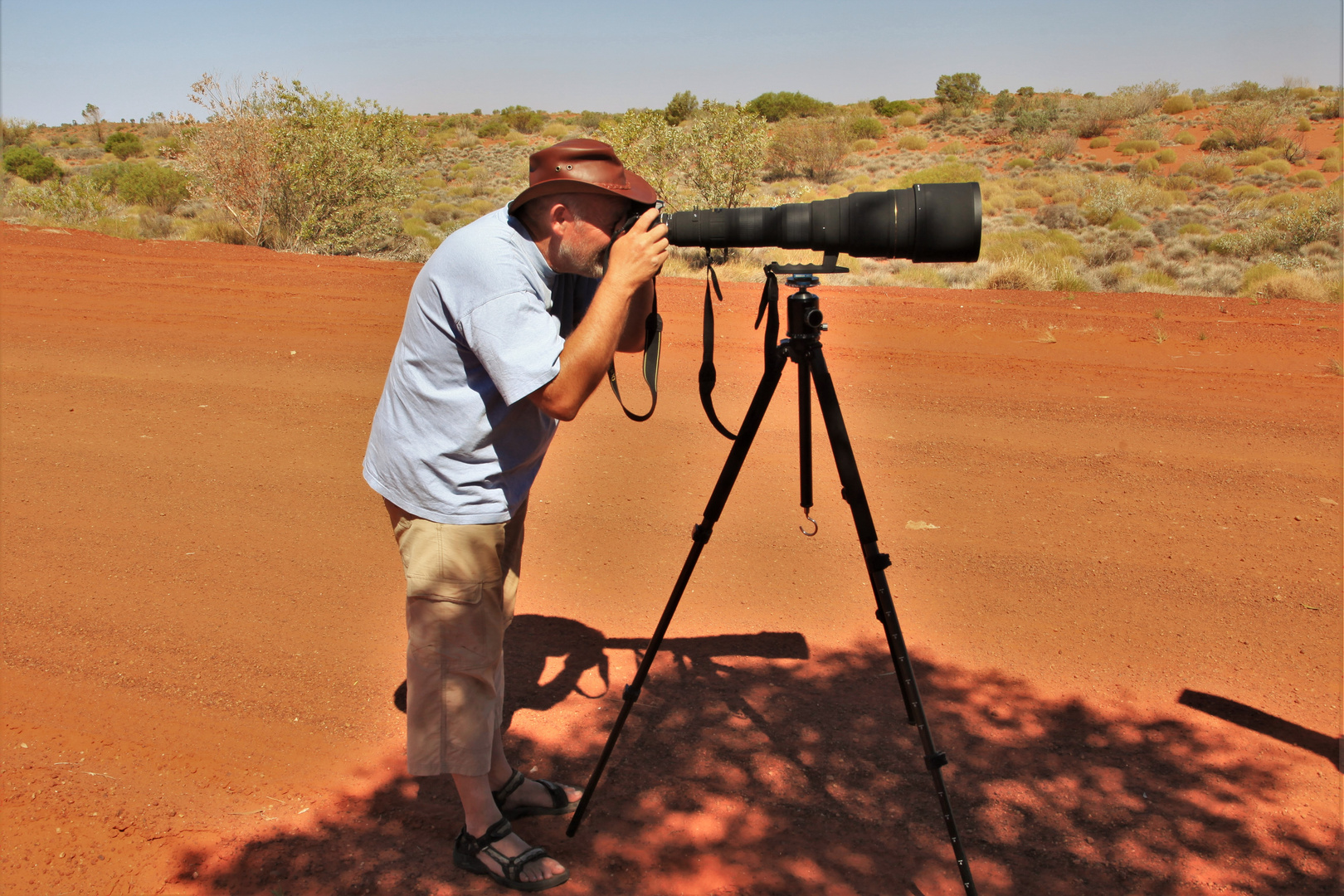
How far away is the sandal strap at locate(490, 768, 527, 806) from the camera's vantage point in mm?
2430

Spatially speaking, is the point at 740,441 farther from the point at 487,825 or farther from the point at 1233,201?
the point at 1233,201

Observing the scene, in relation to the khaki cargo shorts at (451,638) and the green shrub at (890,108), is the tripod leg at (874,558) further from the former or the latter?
the green shrub at (890,108)

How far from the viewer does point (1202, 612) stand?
11.8 ft

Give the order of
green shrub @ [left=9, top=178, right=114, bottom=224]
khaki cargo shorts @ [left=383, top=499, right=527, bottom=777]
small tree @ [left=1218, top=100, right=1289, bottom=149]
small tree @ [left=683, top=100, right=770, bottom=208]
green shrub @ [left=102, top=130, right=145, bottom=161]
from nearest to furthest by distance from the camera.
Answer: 1. khaki cargo shorts @ [left=383, top=499, right=527, bottom=777]
2. small tree @ [left=683, top=100, right=770, bottom=208]
3. green shrub @ [left=9, top=178, right=114, bottom=224]
4. small tree @ [left=1218, top=100, right=1289, bottom=149]
5. green shrub @ [left=102, top=130, right=145, bottom=161]

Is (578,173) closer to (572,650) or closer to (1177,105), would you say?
(572,650)

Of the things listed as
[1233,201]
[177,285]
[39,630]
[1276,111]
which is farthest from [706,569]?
[1276,111]

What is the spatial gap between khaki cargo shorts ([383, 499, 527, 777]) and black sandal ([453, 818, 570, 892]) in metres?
0.18

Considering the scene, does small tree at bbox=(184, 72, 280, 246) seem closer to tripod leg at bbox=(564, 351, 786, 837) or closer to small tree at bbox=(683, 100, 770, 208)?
small tree at bbox=(683, 100, 770, 208)

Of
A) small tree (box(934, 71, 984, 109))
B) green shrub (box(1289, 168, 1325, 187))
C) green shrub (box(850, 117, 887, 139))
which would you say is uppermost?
small tree (box(934, 71, 984, 109))

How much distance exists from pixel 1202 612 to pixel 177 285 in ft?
33.4

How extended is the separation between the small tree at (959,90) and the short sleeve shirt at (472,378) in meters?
41.3

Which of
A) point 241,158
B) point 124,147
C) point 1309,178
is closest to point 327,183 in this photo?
point 241,158

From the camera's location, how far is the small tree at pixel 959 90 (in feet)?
128

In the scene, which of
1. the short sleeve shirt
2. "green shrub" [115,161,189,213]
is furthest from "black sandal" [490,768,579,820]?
"green shrub" [115,161,189,213]
